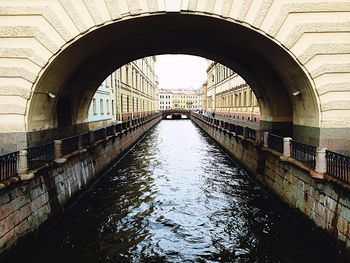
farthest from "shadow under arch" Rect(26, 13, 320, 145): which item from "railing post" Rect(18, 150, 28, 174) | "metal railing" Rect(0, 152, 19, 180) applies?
"metal railing" Rect(0, 152, 19, 180)

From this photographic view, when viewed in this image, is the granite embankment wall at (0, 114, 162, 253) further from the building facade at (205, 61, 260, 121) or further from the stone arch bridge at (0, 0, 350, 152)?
the building facade at (205, 61, 260, 121)

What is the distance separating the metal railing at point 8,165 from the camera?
7.59 m

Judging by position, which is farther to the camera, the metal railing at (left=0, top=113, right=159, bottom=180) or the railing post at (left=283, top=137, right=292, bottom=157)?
the railing post at (left=283, top=137, right=292, bottom=157)

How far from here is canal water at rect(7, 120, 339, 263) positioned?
777 cm

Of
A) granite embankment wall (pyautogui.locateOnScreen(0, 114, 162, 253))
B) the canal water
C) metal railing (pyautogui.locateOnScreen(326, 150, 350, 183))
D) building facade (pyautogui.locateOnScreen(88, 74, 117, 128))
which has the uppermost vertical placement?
building facade (pyautogui.locateOnScreen(88, 74, 117, 128))

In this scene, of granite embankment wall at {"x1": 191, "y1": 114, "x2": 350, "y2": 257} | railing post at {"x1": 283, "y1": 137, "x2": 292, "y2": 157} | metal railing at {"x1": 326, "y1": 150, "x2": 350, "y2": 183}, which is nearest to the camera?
granite embankment wall at {"x1": 191, "y1": 114, "x2": 350, "y2": 257}

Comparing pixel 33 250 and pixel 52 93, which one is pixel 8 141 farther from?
pixel 33 250

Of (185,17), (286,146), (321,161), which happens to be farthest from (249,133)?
(321,161)

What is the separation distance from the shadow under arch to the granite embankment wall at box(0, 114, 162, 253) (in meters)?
1.48

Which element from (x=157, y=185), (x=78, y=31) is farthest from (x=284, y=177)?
(x=78, y=31)

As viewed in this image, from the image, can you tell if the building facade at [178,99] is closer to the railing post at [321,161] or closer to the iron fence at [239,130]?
the iron fence at [239,130]

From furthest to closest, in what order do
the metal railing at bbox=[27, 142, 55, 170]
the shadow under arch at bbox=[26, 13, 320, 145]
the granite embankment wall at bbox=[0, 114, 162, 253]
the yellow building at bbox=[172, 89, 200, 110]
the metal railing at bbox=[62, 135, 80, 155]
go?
the yellow building at bbox=[172, 89, 200, 110] → the metal railing at bbox=[62, 135, 80, 155] → the shadow under arch at bbox=[26, 13, 320, 145] → the metal railing at bbox=[27, 142, 55, 170] → the granite embankment wall at bbox=[0, 114, 162, 253]

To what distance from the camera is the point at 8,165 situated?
7805 mm

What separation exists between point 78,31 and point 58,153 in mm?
4060
